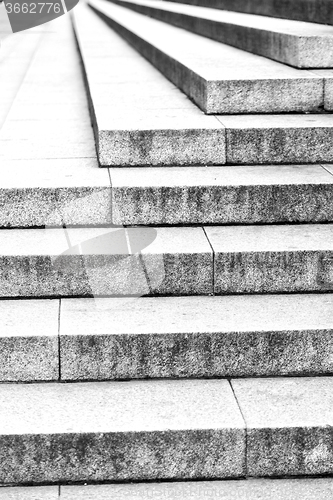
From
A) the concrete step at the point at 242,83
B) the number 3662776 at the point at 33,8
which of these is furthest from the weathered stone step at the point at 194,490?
the number 3662776 at the point at 33,8

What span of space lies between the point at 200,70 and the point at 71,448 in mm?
3031

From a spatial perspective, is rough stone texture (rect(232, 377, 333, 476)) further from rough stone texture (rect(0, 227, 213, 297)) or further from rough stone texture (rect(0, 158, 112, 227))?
rough stone texture (rect(0, 158, 112, 227))

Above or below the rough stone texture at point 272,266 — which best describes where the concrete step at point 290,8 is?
above

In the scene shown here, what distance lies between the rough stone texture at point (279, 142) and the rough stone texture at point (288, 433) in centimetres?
164

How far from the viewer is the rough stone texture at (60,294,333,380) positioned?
11.0 ft

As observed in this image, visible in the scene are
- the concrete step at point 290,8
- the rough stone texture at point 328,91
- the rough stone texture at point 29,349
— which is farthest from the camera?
the concrete step at point 290,8

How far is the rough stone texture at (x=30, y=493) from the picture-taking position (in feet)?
9.78

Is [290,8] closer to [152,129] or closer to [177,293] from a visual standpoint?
[152,129]

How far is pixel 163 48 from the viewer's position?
22.6 feet

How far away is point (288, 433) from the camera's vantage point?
305cm

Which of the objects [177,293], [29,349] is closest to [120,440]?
[29,349]

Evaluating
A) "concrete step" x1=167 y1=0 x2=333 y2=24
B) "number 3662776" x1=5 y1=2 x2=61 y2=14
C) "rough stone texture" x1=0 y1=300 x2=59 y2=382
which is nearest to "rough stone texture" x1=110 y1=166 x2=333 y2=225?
"rough stone texture" x1=0 y1=300 x2=59 y2=382

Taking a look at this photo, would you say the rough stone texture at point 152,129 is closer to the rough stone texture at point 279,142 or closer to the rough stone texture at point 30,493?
Result: the rough stone texture at point 279,142

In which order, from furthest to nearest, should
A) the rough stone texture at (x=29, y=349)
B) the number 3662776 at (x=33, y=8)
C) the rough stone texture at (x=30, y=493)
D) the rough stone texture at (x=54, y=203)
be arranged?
the number 3662776 at (x=33, y=8), the rough stone texture at (x=54, y=203), the rough stone texture at (x=29, y=349), the rough stone texture at (x=30, y=493)
